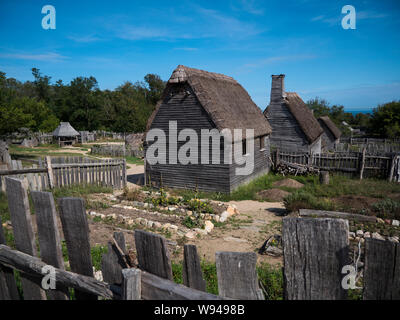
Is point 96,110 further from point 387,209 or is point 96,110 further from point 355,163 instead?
point 387,209

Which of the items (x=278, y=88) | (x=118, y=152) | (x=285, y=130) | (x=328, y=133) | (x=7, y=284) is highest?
(x=278, y=88)

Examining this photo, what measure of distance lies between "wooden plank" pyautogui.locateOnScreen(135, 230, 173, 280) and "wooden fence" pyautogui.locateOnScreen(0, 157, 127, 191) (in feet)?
34.8

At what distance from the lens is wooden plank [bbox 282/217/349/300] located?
1.82 meters

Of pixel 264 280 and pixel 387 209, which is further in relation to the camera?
pixel 387 209

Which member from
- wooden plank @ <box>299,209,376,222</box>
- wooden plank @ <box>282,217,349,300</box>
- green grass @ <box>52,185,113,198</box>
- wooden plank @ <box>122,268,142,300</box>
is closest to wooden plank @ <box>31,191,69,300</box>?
wooden plank @ <box>122,268,142,300</box>

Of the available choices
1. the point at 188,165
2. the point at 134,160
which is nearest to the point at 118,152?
the point at 134,160

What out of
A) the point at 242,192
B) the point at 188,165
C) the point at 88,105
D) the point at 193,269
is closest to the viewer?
the point at 193,269

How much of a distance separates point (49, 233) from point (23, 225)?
17.6 inches

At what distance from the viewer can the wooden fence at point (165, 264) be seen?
5.97 feet

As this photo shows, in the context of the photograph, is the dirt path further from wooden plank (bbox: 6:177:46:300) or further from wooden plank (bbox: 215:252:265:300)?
wooden plank (bbox: 215:252:265:300)

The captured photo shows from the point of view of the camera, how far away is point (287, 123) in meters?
23.9

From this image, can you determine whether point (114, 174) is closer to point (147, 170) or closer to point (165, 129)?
point (147, 170)

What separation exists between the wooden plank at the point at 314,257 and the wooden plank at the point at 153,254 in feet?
3.21

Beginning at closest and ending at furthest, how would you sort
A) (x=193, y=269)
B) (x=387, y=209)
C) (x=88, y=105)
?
(x=193, y=269), (x=387, y=209), (x=88, y=105)
